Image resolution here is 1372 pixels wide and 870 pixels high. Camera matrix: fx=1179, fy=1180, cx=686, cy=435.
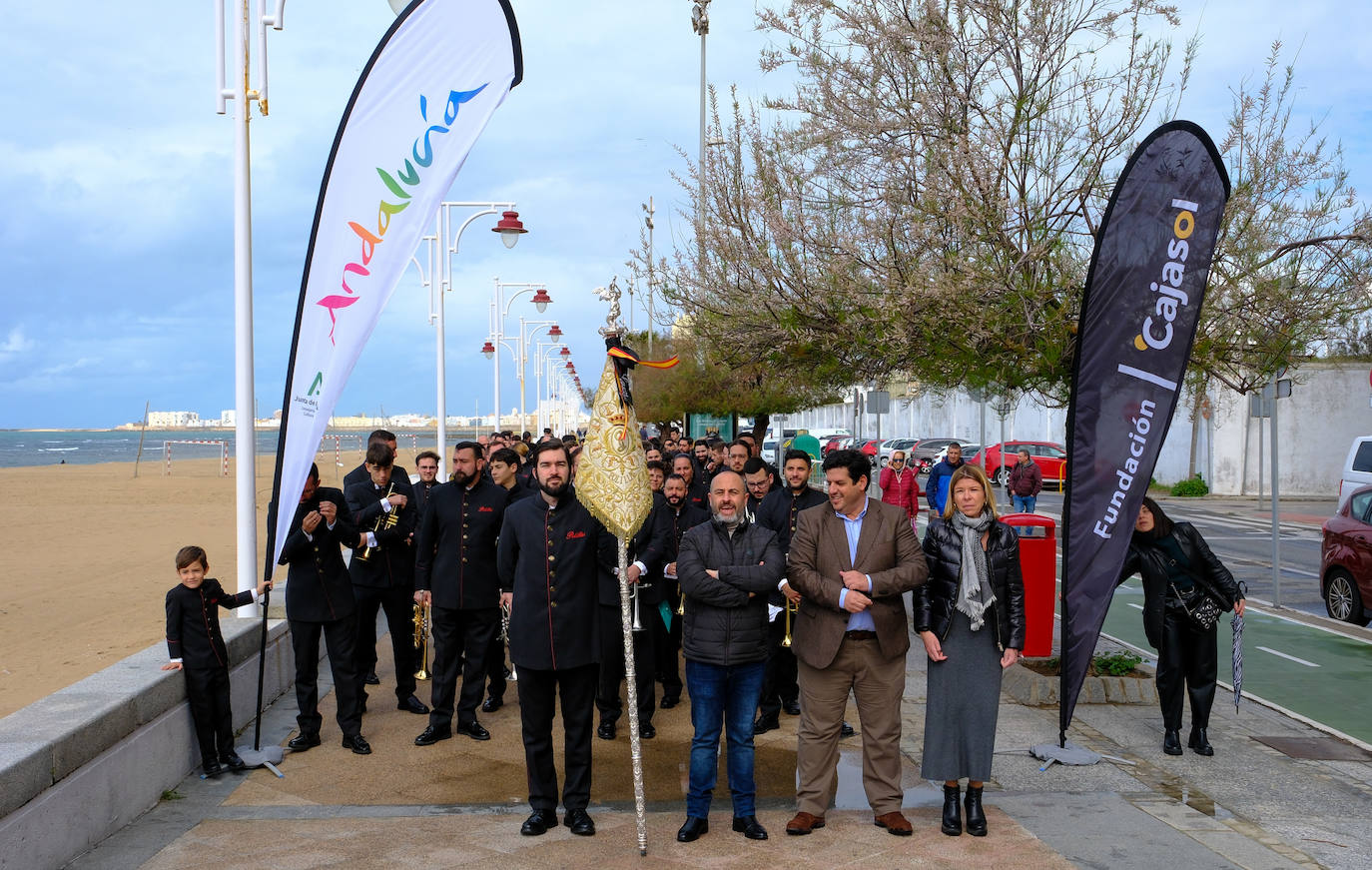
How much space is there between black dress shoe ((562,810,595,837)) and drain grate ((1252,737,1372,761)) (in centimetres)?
449

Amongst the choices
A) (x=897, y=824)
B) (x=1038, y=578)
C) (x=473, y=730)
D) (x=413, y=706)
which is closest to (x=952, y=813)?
(x=897, y=824)

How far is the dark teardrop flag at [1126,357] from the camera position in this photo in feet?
21.9

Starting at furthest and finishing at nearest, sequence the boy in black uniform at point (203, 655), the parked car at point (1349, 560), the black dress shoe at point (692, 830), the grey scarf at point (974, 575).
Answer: the parked car at point (1349, 560), the boy in black uniform at point (203, 655), the grey scarf at point (974, 575), the black dress shoe at point (692, 830)

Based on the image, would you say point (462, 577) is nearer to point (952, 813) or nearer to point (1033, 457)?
point (952, 813)

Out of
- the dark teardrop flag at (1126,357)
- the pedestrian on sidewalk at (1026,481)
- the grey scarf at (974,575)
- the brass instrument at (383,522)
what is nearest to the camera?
the grey scarf at (974,575)

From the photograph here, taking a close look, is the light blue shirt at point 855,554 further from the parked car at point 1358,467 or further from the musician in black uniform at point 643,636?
the parked car at point 1358,467

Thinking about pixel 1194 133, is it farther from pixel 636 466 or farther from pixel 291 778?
pixel 291 778

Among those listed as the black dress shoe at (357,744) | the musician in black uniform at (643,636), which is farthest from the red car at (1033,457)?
the black dress shoe at (357,744)

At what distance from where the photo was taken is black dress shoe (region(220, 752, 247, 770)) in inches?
270

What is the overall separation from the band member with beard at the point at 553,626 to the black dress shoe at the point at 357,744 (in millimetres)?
1765

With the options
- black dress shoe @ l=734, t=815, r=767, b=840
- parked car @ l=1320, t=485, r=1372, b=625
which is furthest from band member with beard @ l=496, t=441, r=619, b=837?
parked car @ l=1320, t=485, r=1372, b=625

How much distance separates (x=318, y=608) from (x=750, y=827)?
332 centimetres

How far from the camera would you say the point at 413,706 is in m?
8.59

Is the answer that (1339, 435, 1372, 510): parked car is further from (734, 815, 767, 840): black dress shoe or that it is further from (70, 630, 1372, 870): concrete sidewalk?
(734, 815, 767, 840): black dress shoe
